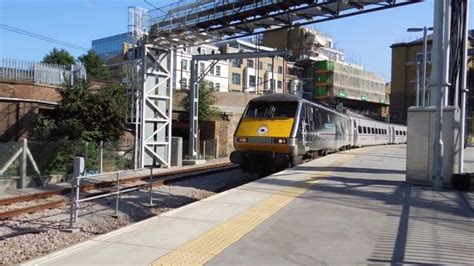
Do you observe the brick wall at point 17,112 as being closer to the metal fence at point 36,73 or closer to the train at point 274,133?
the metal fence at point 36,73

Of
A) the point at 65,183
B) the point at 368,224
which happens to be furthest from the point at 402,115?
the point at 368,224

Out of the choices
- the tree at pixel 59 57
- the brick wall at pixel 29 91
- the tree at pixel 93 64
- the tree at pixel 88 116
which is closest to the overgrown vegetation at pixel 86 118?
the tree at pixel 88 116

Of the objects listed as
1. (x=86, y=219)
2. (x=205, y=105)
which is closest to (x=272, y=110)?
(x=86, y=219)

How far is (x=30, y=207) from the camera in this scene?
12633mm

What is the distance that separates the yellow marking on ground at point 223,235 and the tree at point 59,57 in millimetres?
83092

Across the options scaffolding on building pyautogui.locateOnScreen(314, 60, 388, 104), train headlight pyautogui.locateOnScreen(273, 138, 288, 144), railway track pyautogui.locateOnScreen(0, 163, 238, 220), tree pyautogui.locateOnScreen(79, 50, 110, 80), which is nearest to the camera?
railway track pyautogui.locateOnScreen(0, 163, 238, 220)

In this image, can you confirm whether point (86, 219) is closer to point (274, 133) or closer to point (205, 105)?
point (274, 133)

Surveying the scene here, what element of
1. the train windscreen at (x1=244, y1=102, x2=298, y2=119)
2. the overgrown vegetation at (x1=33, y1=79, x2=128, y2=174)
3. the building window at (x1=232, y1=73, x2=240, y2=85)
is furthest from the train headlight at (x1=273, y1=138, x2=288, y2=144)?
the building window at (x1=232, y1=73, x2=240, y2=85)

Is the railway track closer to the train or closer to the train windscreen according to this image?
the train

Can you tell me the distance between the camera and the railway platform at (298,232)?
645cm

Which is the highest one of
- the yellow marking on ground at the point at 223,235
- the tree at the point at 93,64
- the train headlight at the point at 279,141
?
the tree at the point at 93,64

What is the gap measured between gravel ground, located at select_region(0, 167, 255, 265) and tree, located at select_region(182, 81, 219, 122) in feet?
73.8

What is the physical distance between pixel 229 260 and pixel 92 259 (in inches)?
63.7

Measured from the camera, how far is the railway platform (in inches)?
254
